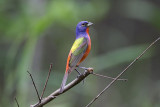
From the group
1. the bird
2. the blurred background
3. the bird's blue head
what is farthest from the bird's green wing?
the blurred background

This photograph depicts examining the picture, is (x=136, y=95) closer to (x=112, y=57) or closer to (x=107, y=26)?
(x=112, y=57)

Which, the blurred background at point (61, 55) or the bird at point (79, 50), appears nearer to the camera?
the bird at point (79, 50)

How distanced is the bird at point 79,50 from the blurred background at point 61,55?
4.64 ft

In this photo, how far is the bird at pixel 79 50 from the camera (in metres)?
3.08

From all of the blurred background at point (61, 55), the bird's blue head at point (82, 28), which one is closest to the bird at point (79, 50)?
the bird's blue head at point (82, 28)

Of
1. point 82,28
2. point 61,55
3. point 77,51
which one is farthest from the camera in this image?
point 61,55

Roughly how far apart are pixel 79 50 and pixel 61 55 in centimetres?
410

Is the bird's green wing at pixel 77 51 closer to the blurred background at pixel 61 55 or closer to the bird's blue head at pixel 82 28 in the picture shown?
the bird's blue head at pixel 82 28

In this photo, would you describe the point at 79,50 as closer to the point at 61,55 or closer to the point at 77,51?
the point at 77,51

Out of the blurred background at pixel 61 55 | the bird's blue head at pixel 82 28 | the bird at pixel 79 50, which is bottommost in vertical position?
the blurred background at pixel 61 55

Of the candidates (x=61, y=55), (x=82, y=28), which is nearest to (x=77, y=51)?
(x=82, y=28)

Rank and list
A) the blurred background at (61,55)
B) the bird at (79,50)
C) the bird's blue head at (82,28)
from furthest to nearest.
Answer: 1. the blurred background at (61,55)
2. the bird's blue head at (82,28)
3. the bird at (79,50)

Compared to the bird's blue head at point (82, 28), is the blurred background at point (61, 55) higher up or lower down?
lower down

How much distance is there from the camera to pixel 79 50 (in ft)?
10.7
